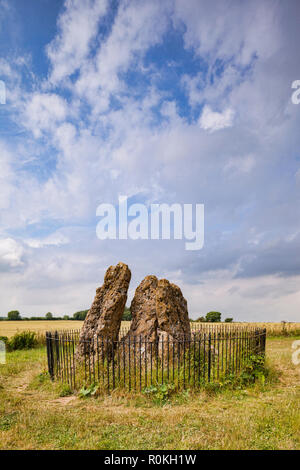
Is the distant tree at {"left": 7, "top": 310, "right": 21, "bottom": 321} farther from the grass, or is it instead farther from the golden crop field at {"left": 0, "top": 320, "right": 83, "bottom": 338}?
the grass

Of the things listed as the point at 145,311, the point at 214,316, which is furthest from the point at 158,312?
the point at 214,316

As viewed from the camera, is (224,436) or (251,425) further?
(251,425)

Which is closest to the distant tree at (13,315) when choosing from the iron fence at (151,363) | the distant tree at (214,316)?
the distant tree at (214,316)

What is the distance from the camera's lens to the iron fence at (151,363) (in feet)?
29.5

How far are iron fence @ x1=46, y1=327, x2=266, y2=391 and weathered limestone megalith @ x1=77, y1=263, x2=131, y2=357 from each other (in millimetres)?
218

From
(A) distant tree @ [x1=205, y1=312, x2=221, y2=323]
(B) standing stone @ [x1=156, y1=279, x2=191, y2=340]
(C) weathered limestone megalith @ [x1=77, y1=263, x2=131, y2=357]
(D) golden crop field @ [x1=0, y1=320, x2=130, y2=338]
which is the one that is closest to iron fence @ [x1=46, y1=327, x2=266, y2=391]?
(C) weathered limestone megalith @ [x1=77, y1=263, x2=131, y2=357]

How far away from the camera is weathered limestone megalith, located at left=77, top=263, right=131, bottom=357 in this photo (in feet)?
34.3

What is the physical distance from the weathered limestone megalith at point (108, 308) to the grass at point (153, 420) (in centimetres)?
185

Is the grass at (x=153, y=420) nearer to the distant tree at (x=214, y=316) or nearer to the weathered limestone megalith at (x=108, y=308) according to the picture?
the weathered limestone megalith at (x=108, y=308)
